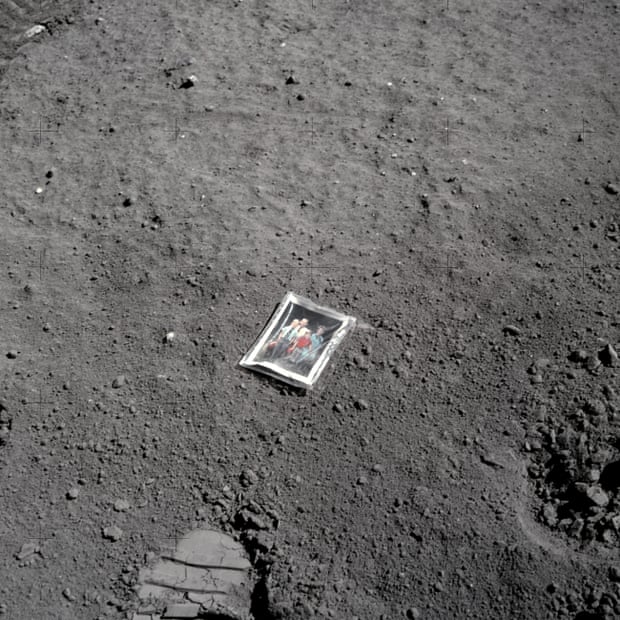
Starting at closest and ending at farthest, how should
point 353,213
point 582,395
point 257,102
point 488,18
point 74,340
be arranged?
1. point 582,395
2. point 74,340
3. point 353,213
4. point 257,102
5. point 488,18

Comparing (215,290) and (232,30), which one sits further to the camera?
(232,30)

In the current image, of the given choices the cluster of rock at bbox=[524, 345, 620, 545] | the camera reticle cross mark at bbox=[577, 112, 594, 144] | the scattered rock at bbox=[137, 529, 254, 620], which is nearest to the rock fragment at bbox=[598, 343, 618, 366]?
the cluster of rock at bbox=[524, 345, 620, 545]

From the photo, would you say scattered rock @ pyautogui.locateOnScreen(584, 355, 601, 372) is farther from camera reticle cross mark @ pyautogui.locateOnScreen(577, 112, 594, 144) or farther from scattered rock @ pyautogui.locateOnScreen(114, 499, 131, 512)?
scattered rock @ pyautogui.locateOnScreen(114, 499, 131, 512)

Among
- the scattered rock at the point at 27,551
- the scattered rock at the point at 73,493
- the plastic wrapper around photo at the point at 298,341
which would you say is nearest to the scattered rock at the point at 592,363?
Answer: the plastic wrapper around photo at the point at 298,341

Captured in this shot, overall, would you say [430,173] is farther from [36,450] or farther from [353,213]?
[36,450]

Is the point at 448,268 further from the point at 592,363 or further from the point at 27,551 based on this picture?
the point at 27,551

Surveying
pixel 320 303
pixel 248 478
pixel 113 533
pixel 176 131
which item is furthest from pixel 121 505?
pixel 176 131

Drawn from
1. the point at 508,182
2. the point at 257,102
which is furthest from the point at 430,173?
the point at 257,102
